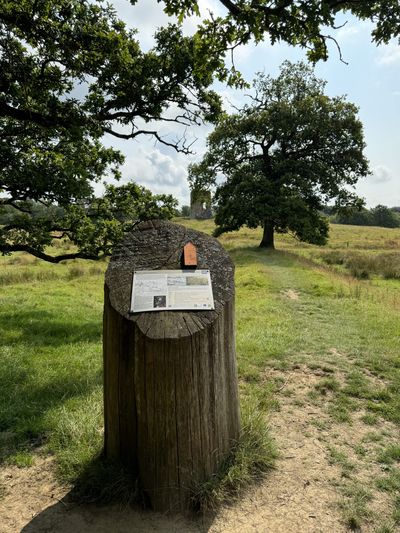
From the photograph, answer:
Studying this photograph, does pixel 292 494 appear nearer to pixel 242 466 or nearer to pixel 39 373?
pixel 242 466

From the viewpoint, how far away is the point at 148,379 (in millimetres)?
3316

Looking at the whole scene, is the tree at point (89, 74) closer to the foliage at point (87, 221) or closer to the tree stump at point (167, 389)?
the foliage at point (87, 221)

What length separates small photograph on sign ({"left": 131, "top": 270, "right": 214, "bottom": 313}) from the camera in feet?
11.5

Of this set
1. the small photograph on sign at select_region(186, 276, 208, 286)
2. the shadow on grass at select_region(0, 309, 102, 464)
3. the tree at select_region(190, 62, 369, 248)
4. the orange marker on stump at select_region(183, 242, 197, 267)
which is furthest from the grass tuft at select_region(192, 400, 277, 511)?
the tree at select_region(190, 62, 369, 248)

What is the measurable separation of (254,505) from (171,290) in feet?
6.53

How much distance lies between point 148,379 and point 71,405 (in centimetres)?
253

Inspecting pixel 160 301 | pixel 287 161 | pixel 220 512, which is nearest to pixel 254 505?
pixel 220 512

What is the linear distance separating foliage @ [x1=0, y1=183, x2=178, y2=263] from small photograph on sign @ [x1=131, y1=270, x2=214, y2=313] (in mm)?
6563

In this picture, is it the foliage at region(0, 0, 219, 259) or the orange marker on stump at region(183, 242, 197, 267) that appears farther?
the foliage at region(0, 0, 219, 259)

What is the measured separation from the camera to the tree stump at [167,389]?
332cm

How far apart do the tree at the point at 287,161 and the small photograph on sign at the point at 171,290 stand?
2514 centimetres

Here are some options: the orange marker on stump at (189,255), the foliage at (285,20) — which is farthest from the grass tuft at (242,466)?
the foliage at (285,20)

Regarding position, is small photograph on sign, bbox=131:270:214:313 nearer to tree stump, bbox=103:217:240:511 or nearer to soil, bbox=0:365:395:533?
tree stump, bbox=103:217:240:511

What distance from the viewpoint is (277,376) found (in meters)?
6.72
